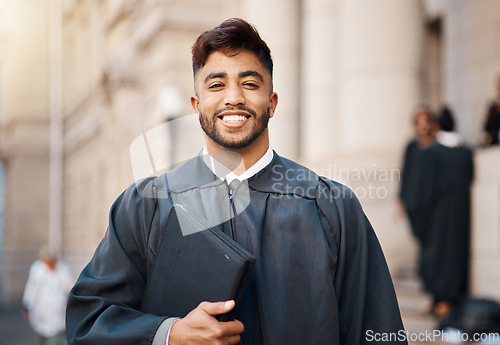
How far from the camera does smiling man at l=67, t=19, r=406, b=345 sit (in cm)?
187

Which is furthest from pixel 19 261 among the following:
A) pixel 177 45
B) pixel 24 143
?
pixel 177 45

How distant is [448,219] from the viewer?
651cm

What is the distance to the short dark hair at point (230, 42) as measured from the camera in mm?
1902

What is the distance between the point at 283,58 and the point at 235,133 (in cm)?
747

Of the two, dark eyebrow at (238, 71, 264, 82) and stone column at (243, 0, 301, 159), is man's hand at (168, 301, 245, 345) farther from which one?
stone column at (243, 0, 301, 159)

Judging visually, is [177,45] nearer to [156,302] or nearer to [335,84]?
[335,84]

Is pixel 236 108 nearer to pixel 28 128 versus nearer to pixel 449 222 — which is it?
pixel 449 222

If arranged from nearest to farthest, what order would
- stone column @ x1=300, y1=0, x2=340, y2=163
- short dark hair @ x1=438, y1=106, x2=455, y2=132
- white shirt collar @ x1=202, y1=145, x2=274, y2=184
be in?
white shirt collar @ x1=202, y1=145, x2=274, y2=184
short dark hair @ x1=438, y1=106, x2=455, y2=132
stone column @ x1=300, y1=0, x2=340, y2=163

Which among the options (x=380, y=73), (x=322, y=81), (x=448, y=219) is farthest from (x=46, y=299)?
(x=448, y=219)

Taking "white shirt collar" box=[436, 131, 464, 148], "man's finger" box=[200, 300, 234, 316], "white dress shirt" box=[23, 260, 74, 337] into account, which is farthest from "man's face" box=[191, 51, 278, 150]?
"white dress shirt" box=[23, 260, 74, 337]

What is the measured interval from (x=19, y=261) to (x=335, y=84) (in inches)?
872

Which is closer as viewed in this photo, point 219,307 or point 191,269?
point 219,307

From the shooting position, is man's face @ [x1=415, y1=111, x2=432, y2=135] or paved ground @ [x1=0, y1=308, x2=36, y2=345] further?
paved ground @ [x1=0, y1=308, x2=36, y2=345]

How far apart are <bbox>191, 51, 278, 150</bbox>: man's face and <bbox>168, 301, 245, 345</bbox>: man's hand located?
49 cm
